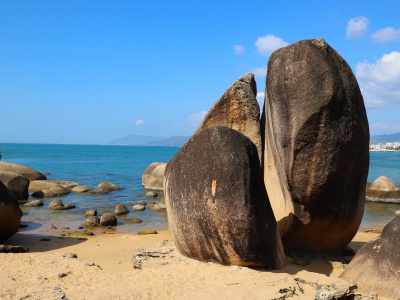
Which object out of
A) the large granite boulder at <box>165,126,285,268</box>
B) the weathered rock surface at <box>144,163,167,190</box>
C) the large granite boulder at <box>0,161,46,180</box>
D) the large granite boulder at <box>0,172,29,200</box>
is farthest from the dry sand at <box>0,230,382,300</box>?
the large granite boulder at <box>0,161,46,180</box>

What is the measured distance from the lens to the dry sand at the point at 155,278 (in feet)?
17.3

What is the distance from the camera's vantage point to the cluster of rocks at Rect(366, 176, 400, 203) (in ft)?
65.4

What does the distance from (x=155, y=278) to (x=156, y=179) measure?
19.0 m

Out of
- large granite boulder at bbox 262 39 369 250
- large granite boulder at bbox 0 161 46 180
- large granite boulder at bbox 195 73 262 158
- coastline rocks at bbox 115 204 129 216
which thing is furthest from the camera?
large granite boulder at bbox 0 161 46 180

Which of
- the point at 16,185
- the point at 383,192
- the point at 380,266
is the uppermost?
the point at 380,266

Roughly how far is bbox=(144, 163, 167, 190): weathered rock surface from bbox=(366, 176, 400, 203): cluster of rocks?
39.4 ft

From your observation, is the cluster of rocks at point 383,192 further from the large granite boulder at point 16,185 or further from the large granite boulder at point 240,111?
the large granite boulder at point 16,185

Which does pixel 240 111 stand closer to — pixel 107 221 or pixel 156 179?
pixel 107 221

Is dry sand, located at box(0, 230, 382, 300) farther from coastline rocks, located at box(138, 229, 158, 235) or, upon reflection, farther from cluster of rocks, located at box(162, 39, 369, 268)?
coastline rocks, located at box(138, 229, 158, 235)

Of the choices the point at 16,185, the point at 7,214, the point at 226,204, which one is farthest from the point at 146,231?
the point at 16,185

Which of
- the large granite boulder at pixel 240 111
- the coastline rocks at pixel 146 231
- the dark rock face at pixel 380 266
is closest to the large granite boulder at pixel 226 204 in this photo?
the dark rock face at pixel 380 266

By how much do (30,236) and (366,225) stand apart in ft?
36.7

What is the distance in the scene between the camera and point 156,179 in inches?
976

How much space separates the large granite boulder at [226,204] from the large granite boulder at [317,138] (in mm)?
1001
